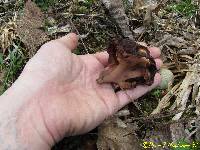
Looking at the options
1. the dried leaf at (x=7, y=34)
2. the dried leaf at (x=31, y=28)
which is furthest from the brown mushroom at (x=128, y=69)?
the dried leaf at (x=7, y=34)

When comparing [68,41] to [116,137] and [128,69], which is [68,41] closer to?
[128,69]

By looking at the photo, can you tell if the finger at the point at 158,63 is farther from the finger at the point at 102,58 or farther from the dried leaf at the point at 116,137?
the dried leaf at the point at 116,137

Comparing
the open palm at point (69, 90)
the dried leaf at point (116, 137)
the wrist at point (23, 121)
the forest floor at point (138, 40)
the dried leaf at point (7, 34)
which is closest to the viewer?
the wrist at point (23, 121)

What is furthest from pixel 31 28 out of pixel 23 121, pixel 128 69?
pixel 23 121

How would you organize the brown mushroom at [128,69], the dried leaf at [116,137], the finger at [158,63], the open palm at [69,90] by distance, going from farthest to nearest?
the finger at [158,63] → the brown mushroom at [128,69] → the dried leaf at [116,137] → the open palm at [69,90]

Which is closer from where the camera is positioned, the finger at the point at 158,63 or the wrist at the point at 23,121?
the wrist at the point at 23,121

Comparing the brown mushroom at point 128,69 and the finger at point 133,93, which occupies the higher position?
the brown mushroom at point 128,69

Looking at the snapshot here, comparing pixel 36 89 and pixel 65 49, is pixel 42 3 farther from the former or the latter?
pixel 36 89
